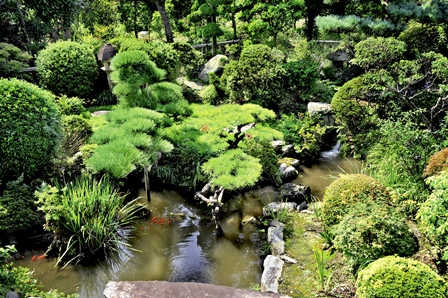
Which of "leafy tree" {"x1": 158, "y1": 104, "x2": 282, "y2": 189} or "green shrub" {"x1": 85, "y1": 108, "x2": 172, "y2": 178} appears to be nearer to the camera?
"green shrub" {"x1": 85, "y1": 108, "x2": 172, "y2": 178}

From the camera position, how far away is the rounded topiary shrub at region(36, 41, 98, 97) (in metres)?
10.9

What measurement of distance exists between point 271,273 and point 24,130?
206 inches

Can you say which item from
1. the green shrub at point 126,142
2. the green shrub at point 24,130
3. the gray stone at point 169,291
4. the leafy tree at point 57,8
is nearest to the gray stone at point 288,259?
the gray stone at point 169,291

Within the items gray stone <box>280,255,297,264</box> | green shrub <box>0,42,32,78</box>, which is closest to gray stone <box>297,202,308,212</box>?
gray stone <box>280,255,297,264</box>

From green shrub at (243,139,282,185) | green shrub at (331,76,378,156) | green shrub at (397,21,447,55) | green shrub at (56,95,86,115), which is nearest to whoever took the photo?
green shrub at (243,139,282,185)

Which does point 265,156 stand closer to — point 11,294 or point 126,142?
point 126,142

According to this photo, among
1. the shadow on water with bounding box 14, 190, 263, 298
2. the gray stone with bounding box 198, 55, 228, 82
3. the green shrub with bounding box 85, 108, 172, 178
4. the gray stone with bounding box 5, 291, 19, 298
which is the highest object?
the gray stone with bounding box 198, 55, 228, 82

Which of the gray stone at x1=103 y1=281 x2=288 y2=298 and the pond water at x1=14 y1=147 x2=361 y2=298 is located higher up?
the gray stone at x1=103 y1=281 x2=288 y2=298

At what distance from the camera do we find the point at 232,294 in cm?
416

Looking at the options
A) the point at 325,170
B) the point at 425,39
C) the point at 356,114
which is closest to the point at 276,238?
the point at 325,170

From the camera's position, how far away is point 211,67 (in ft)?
44.2

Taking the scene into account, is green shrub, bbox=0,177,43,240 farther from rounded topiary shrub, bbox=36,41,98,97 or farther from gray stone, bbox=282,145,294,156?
gray stone, bbox=282,145,294,156

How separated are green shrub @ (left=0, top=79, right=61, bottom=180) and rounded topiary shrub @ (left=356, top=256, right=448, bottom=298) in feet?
20.2

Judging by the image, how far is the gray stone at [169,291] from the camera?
409 cm
